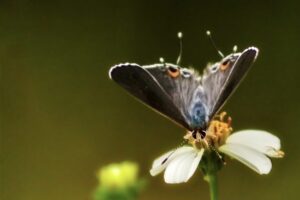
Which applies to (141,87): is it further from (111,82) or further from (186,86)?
(111,82)

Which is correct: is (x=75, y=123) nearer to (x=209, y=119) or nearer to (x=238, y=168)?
(x=238, y=168)

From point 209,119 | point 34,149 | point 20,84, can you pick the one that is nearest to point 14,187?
point 34,149

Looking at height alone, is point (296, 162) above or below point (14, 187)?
A: below

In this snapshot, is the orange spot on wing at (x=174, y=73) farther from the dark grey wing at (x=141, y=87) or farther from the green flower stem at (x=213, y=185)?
the green flower stem at (x=213, y=185)

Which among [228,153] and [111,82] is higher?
[111,82]

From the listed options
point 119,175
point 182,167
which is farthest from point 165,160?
point 119,175

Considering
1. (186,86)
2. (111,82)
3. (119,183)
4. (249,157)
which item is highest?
(111,82)
